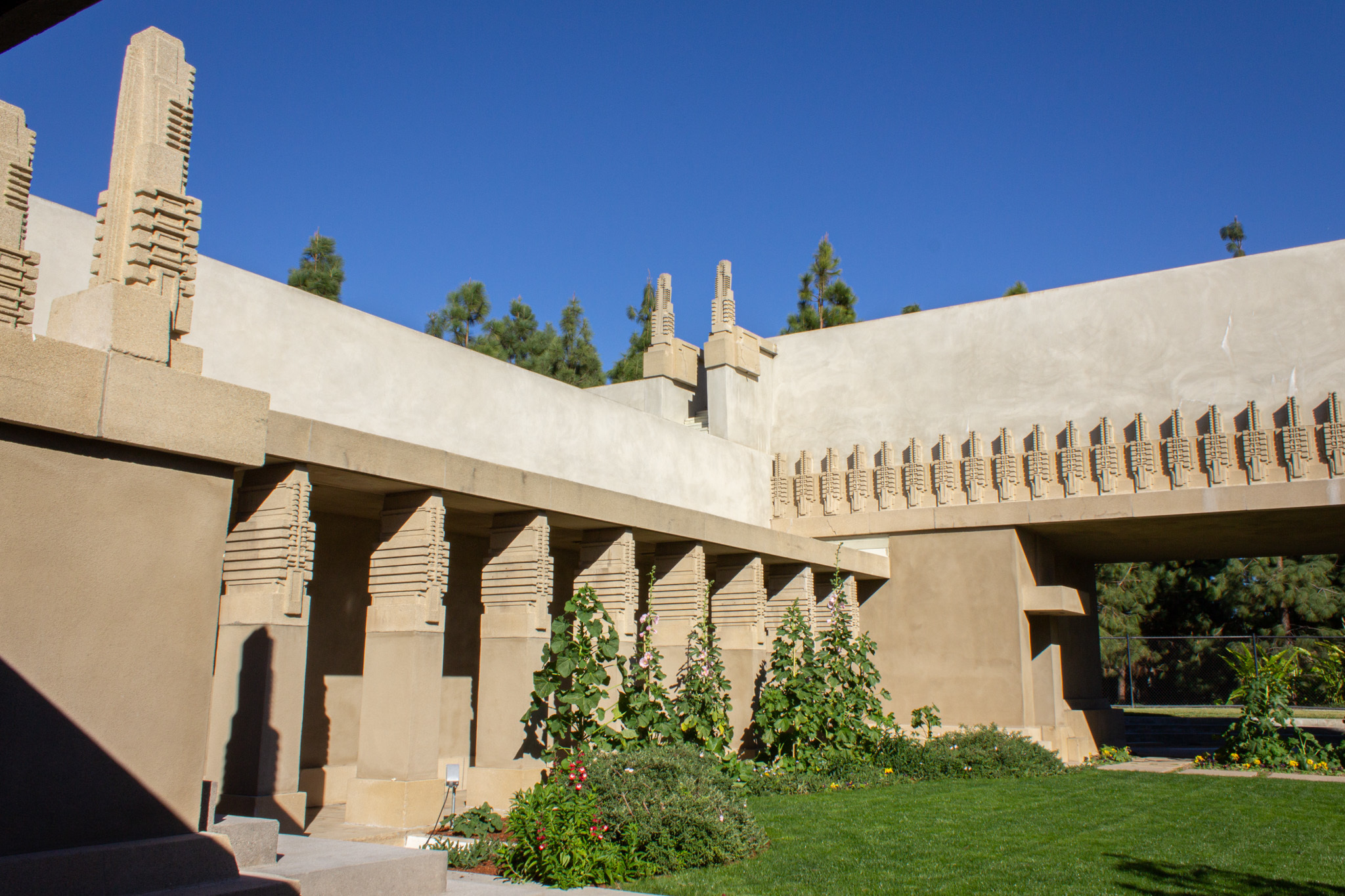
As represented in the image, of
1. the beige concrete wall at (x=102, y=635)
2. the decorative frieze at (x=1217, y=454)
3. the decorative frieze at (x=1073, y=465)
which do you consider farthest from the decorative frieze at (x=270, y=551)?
the decorative frieze at (x=1217, y=454)

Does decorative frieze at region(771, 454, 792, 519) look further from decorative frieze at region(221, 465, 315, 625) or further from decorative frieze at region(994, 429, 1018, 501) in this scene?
decorative frieze at region(221, 465, 315, 625)

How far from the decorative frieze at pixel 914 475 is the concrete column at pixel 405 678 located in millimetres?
9518

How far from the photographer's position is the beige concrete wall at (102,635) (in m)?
4.34

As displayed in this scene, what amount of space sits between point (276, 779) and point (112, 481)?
11.4 feet

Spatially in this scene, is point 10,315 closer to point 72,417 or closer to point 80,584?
point 72,417

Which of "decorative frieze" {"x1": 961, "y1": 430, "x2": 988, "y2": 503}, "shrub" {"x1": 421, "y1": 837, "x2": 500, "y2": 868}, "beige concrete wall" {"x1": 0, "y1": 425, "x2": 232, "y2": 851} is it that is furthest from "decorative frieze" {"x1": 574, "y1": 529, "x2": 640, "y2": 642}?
"decorative frieze" {"x1": 961, "y1": 430, "x2": 988, "y2": 503}

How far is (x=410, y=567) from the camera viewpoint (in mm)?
8680

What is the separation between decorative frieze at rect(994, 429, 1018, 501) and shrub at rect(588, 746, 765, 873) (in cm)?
897

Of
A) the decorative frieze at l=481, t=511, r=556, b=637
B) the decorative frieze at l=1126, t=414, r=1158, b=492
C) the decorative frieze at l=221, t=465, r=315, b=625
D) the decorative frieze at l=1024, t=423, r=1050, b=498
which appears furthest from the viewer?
the decorative frieze at l=1024, t=423, r=1050, b=498

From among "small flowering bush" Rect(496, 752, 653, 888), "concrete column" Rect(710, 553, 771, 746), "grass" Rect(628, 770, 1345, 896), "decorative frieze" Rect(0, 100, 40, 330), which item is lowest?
"grass" Rect(628, 770, 1345, 896)

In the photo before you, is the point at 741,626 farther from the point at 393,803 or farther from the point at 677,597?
the point at 393,803

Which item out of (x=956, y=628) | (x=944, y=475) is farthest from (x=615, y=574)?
(x=944, y=475)

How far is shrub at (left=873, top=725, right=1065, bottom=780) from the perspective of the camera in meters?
12.9

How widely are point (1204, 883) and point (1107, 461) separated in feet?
29.6
